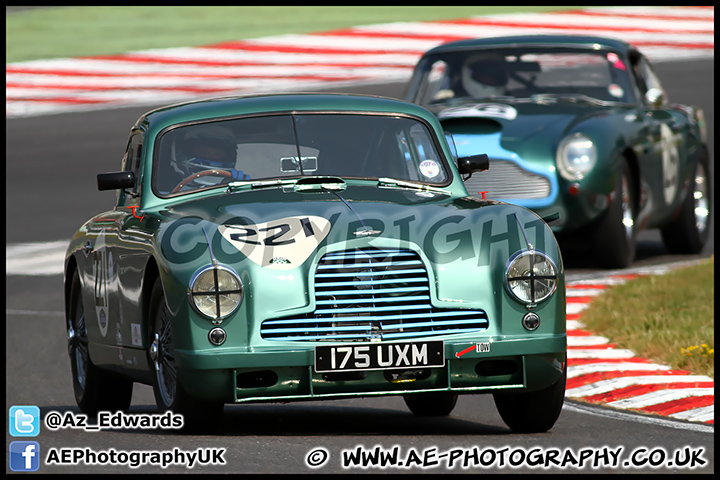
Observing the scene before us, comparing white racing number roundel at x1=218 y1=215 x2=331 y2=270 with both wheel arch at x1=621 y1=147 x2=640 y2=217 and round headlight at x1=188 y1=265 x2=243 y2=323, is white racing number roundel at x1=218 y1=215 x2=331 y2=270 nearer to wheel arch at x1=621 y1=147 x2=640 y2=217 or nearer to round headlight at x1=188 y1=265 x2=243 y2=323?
round headlight at x1=188 y1=265 x2=243 y2=323

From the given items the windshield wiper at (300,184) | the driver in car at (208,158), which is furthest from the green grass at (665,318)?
the driver in car at (208,158)

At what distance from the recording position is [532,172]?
38.8 ft

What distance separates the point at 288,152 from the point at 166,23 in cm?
2250

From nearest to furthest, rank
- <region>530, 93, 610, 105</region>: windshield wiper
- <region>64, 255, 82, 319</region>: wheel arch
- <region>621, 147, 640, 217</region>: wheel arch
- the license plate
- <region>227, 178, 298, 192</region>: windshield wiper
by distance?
the license plate, <region>227, 178, 298, 192</region>: windshield wiper, <region>64, 255, 82, 319</region>: wheel arch, <region>621, 147, 640, 217</region>: wheel arch, <region>530, 93, 610, 105</region>: windshield wiper

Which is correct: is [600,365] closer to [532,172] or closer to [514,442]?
[514,442]

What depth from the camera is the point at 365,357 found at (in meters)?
6.17

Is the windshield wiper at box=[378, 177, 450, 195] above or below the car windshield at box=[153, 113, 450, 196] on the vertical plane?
below

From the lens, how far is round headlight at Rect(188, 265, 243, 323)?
621 cm

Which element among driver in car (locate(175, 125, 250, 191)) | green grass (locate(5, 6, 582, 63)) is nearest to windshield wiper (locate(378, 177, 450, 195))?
driver in car (locate(175, 125, 250, 191))

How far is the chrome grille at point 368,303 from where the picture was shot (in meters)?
6.22

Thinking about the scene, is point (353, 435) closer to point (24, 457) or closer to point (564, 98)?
point (24, 457)

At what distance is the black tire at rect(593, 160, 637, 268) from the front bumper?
5.85 meters

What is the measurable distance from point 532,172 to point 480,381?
5634mm

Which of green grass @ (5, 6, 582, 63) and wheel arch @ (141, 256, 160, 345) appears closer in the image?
wheel arch @ (141, 256, 160, 345)
